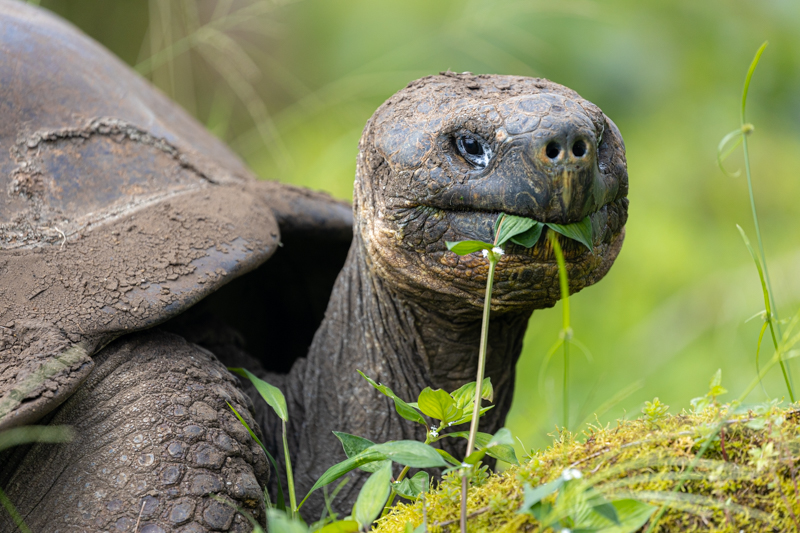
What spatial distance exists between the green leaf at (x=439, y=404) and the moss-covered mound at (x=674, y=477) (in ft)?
0.38

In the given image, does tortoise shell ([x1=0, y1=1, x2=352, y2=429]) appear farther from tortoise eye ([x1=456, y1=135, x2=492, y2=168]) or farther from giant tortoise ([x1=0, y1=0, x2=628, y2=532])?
tortoise eye ([x1=456, y1=135, x2=492, y2=168])

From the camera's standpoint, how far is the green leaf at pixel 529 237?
139 centimetres

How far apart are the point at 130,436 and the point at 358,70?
177 inches

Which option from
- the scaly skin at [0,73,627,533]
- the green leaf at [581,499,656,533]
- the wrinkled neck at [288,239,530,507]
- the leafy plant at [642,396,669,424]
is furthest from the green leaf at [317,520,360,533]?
the wrinkled neck at [288,239,530,507]

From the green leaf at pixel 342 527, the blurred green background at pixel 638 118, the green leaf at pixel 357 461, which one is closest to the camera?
the green leaf at pixel 342 527

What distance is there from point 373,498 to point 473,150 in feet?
2.45

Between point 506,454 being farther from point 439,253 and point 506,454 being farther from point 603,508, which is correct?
point 439,253

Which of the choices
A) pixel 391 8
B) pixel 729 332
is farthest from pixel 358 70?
pixel 729 332

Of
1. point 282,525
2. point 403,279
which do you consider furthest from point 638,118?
point 282,525

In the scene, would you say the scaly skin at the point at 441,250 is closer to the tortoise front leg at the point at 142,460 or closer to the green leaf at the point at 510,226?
the green leaf at the point at 510,226

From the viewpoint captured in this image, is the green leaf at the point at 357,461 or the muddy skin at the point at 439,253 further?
the muddy skin at the point at 439,253

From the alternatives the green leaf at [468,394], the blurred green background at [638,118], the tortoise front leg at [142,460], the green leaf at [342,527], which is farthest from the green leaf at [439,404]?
the blurred green background at [638,118]

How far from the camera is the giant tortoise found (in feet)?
4.70

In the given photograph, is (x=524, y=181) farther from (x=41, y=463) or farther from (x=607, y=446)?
(x=41, y=463)
